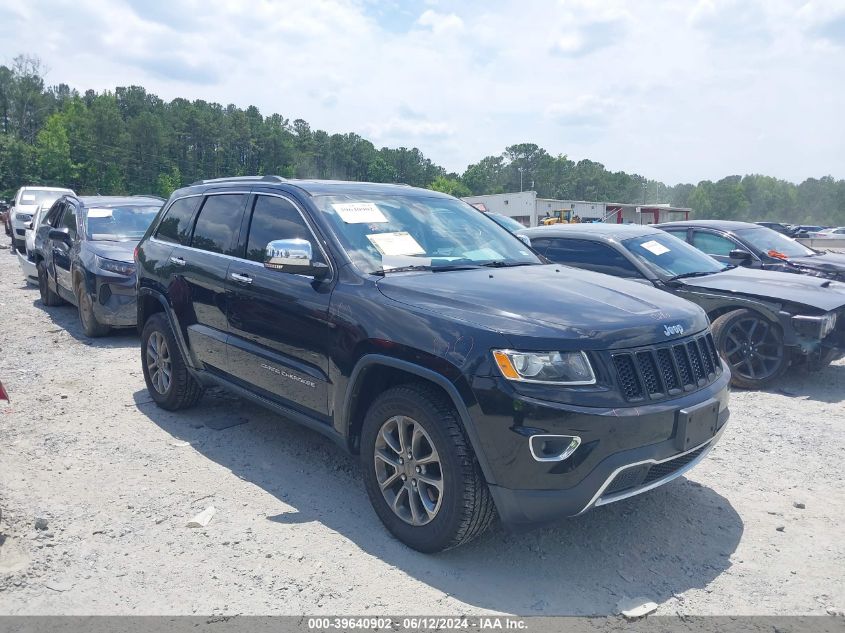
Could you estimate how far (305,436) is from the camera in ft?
17.5

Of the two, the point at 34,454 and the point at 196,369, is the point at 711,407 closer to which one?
the point at 196,369

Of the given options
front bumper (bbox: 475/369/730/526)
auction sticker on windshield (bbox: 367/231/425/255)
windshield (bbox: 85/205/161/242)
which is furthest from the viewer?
windshield (bbox: 85/205/161/242)

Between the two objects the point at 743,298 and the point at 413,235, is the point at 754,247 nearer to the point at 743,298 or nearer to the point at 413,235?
the point at 743,298

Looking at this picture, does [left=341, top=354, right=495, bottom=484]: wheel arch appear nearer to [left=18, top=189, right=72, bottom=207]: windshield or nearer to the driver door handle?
the driver door handle

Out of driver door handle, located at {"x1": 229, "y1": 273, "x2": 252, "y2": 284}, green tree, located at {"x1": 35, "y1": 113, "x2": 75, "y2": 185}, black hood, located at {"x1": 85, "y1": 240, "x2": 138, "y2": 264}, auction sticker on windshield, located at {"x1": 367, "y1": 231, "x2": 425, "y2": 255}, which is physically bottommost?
black hood, located at {"x1": 85, "y1": 240, "x2": 138, "y2": 264}

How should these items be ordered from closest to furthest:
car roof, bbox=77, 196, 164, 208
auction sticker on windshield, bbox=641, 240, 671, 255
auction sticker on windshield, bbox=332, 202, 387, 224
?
1. auction sticker on windshield, bbox=332, 202, 387, 224
2. auction sticker on windshield, bbox=641, 240, 671, 255
3. car roof, bbox=77, 196, 164, 208

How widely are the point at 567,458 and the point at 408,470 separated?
0.87 m

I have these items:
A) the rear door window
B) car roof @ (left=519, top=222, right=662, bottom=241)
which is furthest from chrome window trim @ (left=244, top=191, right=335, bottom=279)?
the rear door window

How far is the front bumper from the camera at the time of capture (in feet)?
9.87

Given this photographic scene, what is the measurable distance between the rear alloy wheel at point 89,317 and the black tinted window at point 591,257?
5683 mm

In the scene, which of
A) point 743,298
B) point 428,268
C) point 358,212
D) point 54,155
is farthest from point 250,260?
point 54,155

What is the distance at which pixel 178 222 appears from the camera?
5672 mm

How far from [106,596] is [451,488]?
5.51ft

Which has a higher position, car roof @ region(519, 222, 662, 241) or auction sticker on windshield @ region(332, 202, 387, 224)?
auction sticker on windshield @ region(332, 202, 387, 224)
